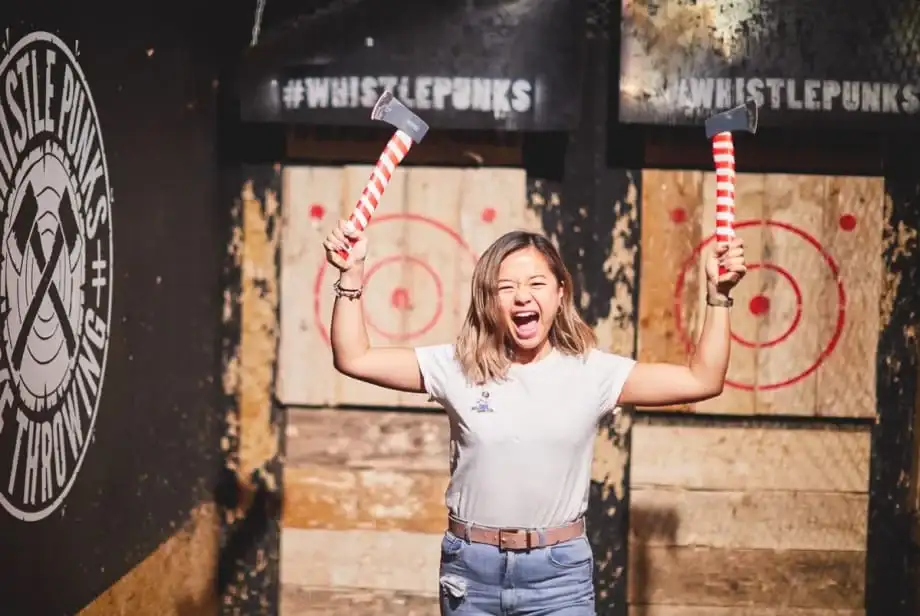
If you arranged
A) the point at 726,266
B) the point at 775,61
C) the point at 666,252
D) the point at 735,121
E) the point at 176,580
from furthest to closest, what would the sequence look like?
the point at 666,252 → the point at 775,61 → the point at 176,580 → the point at 735,121 → the point at 726,266

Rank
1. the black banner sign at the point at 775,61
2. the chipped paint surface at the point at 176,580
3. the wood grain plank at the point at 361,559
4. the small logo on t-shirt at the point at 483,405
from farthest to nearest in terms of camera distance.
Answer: the wood grain plank at the point at 361,559 < the black banner sign at the point at 775,61 < the chipped paint surface at the point at 176,580 < the small logo on t-shirt at the point at 483,405

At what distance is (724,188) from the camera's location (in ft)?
7.49

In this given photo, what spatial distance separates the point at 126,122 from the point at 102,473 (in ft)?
3.16

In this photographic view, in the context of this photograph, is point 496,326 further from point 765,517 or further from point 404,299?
point 765,517

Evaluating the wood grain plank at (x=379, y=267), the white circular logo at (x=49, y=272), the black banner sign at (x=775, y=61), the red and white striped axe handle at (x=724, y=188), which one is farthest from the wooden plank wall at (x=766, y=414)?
the white circular logo at (x=49, y=272)

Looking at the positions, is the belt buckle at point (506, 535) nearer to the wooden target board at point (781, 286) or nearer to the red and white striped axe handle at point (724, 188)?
the red and white striped axe handle at point (724, 188)

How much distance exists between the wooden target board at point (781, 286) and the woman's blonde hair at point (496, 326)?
55.0 inches

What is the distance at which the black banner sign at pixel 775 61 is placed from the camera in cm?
343

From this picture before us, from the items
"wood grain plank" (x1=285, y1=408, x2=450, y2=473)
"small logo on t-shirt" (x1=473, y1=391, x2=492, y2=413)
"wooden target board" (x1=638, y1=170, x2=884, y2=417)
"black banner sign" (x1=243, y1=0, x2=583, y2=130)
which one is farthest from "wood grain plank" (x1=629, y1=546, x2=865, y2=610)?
"small logo on t-shirt" (x1=473, y1=391, x2=492, y2=413)

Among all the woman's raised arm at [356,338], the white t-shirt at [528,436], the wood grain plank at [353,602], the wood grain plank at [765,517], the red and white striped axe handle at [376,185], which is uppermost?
the red and white striped axe handle at [376,185]

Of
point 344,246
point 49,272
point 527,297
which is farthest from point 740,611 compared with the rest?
point 49,272

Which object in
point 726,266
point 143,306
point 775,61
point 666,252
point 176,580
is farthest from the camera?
point 666,252

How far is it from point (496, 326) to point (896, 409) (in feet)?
6.89

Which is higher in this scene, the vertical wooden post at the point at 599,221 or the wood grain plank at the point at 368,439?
the vertical wooden post at the point at 599,221
